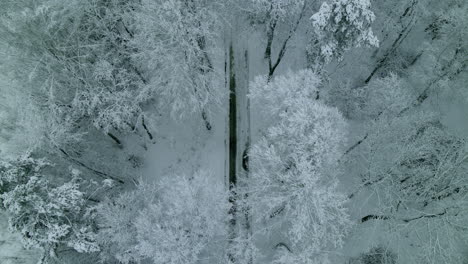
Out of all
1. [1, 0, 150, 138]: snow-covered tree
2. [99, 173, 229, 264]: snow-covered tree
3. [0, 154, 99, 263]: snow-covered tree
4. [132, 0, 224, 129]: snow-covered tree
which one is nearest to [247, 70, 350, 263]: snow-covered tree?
[99, 173, 229, 264]: snow-covered tree

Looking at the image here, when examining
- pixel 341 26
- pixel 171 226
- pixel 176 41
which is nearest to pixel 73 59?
pixel 176 41

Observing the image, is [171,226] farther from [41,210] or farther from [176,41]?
[176,41]

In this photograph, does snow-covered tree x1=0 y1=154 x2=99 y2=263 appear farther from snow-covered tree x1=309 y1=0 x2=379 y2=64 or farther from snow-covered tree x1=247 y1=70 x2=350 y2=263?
snow-covered tree x1=309 y1=0 x2=379 y2=64

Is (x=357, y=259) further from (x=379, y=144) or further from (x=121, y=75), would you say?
(x=121, y=75)

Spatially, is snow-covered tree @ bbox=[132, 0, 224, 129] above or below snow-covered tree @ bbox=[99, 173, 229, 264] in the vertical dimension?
above

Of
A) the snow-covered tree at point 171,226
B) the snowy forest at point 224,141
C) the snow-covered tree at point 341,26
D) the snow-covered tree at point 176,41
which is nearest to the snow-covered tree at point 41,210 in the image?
the snowy forest at point 224,141

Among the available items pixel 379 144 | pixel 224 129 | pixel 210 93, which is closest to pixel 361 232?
pixel 379 144

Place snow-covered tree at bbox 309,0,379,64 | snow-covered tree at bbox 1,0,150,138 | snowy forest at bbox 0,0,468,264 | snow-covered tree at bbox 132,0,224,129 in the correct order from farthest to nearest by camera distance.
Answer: snow-covered tree at bbox 132,0,224,129 < snow-covered tree at bbox 1,0,150,138 < snowy forest at bbox 0,0,468,264 < snow-covered tree at bbox 309,0,379,64
